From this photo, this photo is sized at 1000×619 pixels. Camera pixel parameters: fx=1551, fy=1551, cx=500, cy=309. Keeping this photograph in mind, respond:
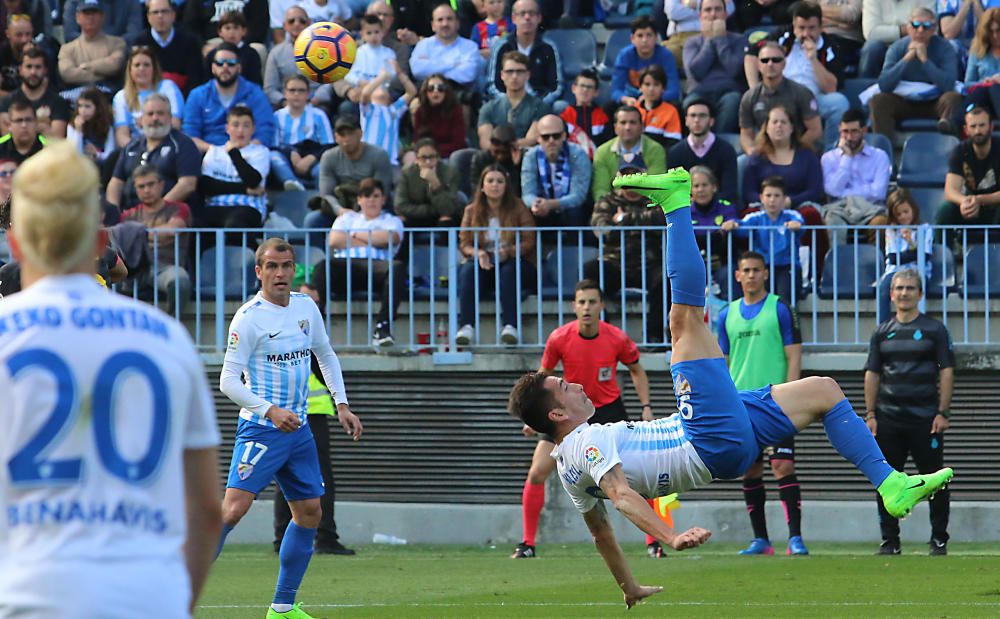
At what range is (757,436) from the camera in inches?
316

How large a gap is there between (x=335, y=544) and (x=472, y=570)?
2196mm

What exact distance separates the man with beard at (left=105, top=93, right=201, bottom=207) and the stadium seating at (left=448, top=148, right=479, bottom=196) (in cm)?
262

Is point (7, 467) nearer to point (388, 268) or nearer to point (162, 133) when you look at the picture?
point (388, 268)

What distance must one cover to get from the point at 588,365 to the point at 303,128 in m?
5.36

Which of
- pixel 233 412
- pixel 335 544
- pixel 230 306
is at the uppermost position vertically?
pixel 230 306

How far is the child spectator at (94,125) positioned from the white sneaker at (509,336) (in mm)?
5036

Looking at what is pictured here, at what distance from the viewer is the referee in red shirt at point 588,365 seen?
Result: 13.1 m

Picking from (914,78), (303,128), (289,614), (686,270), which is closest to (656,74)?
(914,78)

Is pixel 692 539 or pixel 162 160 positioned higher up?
pixel 162 160

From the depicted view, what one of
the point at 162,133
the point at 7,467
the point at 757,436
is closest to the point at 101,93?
the point at 162,133

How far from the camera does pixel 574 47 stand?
18312 mm

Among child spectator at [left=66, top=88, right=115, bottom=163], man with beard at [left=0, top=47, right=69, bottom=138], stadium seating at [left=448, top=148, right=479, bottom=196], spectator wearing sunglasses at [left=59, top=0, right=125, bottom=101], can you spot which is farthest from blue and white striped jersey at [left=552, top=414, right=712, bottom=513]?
spectator wearing sunglasses at [left=59, top=0, right=125, bottom=101]

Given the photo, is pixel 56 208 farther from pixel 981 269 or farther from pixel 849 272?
pixel 981 269

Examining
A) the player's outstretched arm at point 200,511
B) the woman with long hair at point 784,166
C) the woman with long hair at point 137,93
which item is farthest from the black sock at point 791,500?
the player's outstretched arm at point 200,511
